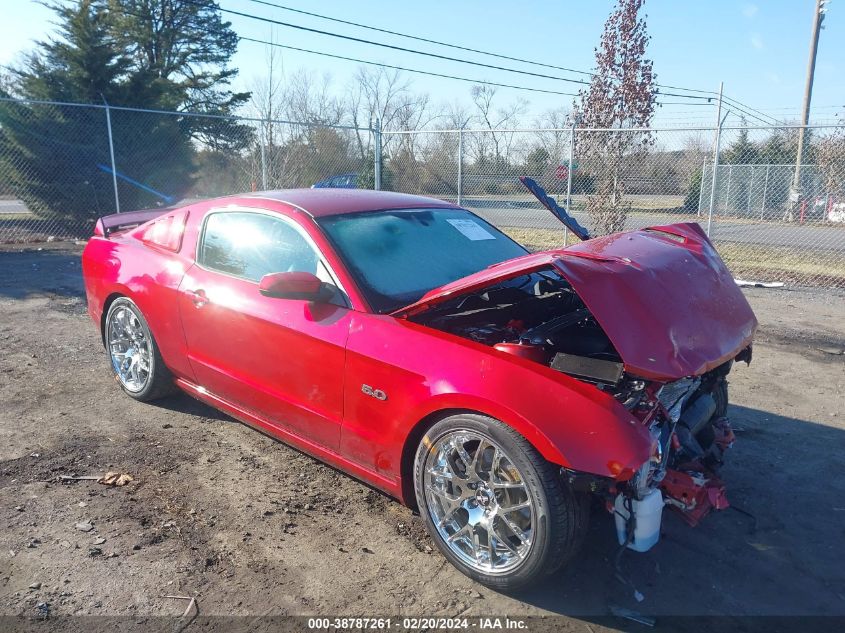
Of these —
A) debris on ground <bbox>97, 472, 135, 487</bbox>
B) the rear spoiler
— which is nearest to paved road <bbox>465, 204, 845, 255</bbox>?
the rear spoiler

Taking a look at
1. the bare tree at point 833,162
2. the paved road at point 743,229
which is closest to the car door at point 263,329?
the paved road at point 743,229

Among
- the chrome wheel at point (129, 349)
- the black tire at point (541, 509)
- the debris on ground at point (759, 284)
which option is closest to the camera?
the black tire at point (541, 509)

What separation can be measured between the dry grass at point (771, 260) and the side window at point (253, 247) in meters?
8.57

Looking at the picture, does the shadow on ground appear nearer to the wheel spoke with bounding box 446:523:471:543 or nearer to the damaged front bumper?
the wheel spoke with bounding box 446:523:471:543

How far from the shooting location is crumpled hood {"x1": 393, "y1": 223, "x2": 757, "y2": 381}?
262 cm

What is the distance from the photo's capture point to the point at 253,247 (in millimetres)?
3764

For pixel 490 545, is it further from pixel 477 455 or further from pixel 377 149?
pixel 377 149

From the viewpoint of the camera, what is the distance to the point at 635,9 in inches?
445

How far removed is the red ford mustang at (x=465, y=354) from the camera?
8.20 ft

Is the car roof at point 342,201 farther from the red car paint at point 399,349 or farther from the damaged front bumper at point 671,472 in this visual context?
the damaged front bumper at point 671,472

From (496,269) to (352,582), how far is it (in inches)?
Result: 58.9

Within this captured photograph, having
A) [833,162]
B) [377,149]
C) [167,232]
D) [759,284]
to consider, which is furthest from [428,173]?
[167,232]

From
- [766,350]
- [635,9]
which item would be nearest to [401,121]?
[635,9]

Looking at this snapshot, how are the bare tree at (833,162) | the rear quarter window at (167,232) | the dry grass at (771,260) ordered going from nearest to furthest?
the rear quarter window at (167,232)
the dry grass at (771,260)
the bare tree at (833,162)
